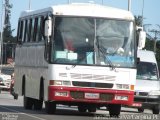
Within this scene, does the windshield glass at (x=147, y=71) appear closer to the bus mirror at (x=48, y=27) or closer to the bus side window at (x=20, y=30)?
the bus side window at (x=20, y=30)

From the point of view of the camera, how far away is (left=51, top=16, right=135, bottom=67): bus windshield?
24938mm

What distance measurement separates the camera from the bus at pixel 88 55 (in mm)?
24906

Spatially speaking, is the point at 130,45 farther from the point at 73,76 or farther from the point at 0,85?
the point at 0,85

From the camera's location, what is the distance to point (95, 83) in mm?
25125

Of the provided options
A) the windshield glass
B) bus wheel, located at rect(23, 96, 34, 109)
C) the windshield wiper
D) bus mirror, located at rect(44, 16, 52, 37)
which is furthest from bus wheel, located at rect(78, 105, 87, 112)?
the windshield glass

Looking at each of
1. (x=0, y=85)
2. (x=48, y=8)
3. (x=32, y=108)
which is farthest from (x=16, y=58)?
(x=0, y=85)

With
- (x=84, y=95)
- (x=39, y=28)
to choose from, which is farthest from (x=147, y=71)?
(x=84, y=95)

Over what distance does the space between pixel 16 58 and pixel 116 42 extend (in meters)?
8.04

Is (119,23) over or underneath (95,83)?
over

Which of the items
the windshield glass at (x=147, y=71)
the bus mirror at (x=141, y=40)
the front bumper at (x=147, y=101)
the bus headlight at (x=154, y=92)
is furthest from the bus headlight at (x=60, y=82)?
the windshield glass at (x=147, y=71)

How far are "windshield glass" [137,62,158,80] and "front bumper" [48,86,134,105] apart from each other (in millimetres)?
8194

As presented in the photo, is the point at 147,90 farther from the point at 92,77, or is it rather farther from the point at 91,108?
the point at 92,77

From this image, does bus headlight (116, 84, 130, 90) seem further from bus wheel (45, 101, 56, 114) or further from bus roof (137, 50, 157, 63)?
bus roof (137, 50, 157, 63)

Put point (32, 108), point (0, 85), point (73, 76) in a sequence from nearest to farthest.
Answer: point (73, 76)
point (32, 108)
point (0, 85)
